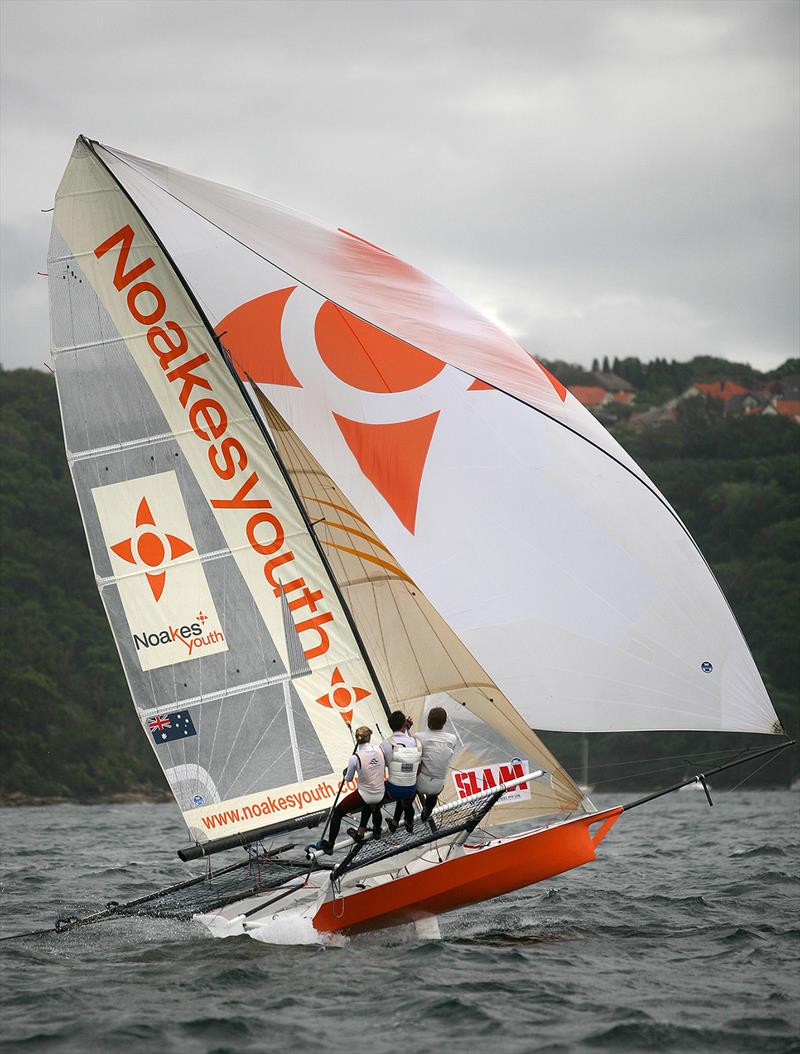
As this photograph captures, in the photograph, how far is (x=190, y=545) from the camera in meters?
9.91

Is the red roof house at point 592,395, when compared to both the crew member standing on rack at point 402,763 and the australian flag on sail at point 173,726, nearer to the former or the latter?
the australian flag on sail at point 173,726

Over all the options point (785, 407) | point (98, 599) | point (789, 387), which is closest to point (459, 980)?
point (98, 599)

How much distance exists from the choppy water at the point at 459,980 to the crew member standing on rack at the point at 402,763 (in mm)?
871

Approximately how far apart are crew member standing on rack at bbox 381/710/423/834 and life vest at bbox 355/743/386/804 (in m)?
0.08

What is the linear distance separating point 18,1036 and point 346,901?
260 cm

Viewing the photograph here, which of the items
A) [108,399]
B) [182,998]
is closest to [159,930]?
[182,998]

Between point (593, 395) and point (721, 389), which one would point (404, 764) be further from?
point (593, 395)

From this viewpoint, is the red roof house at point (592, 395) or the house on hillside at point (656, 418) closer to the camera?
the house on hillside at point (656, 418)

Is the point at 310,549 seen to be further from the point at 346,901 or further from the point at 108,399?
the point at 346,901

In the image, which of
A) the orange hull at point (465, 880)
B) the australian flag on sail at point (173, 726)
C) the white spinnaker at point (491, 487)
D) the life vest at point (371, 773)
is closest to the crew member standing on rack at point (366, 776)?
the life vest at point (371, 773)

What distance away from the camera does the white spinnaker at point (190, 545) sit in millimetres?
9781

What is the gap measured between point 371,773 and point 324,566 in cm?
164

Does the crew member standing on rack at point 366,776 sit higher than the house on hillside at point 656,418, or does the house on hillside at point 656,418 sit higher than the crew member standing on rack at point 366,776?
the house on hillside at point 656,418

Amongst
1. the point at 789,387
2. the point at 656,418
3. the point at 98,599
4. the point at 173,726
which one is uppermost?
the point at 789,387
